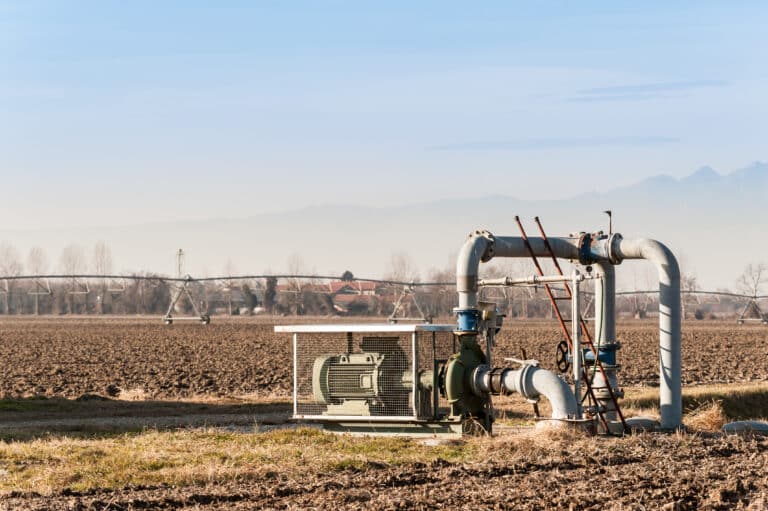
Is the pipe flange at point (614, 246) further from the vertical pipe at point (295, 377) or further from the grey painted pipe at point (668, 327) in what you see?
the vertical pipe at point (295, 377)

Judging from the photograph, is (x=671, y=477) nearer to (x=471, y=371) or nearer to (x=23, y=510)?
(x=471, y=371)

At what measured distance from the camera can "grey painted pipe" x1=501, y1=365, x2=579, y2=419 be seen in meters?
16.1

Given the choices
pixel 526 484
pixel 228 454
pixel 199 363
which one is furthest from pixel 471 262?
pixel 199 363

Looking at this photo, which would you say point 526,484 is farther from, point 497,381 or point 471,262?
point 471,262

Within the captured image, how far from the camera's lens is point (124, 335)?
202 ft

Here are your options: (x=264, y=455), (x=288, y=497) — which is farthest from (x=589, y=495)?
(x=264, y=455)

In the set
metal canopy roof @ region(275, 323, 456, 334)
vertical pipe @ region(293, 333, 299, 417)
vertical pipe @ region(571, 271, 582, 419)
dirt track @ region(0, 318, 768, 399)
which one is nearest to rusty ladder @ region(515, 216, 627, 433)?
vertical pipe @ region(571, 271, 582, 419)

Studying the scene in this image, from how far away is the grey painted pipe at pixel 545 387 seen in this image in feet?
52.9

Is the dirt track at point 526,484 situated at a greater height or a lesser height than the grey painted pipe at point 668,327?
lesser

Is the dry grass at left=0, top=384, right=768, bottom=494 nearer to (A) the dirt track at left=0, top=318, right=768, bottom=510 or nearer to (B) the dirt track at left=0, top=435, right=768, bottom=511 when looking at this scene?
(A) the dirt track at left=0, top=318, right=768, bottom=510

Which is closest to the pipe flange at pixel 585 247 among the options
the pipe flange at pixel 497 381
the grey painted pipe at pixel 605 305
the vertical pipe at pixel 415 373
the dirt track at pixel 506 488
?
the grey painted pipe at pixel 605 305

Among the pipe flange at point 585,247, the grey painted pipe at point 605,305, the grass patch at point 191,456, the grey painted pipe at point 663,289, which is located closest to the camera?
the grass patch at point 191,456

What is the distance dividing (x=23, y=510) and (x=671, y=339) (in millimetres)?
10205

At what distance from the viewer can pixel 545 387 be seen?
16391 millimetres
